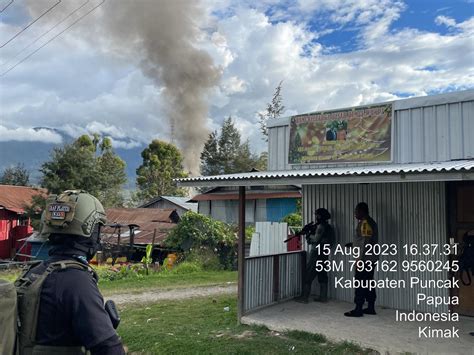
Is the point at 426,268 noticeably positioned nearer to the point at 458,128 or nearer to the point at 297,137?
the point at 458,128

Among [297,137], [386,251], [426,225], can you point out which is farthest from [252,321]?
[297,137]

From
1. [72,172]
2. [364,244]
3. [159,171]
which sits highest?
[159,171]

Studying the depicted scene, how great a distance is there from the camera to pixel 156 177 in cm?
4625

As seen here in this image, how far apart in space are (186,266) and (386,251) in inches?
337

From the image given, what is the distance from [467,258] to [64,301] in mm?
5976

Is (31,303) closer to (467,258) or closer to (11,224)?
(467,258)

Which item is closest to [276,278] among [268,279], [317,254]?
[268,279]

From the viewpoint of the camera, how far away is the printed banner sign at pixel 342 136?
8.18m

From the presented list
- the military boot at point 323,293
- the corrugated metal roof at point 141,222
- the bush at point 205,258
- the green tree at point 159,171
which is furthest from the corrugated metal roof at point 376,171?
the green tree at point 159,171

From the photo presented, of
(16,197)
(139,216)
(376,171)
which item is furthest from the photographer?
(16,197)

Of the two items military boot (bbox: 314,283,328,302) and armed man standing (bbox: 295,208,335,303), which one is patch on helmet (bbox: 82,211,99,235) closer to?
armed man standing (bbox: 295,208,335,303)

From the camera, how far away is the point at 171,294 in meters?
10.5

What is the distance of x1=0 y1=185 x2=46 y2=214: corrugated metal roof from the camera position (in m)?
26.6

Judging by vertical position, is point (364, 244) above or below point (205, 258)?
above
